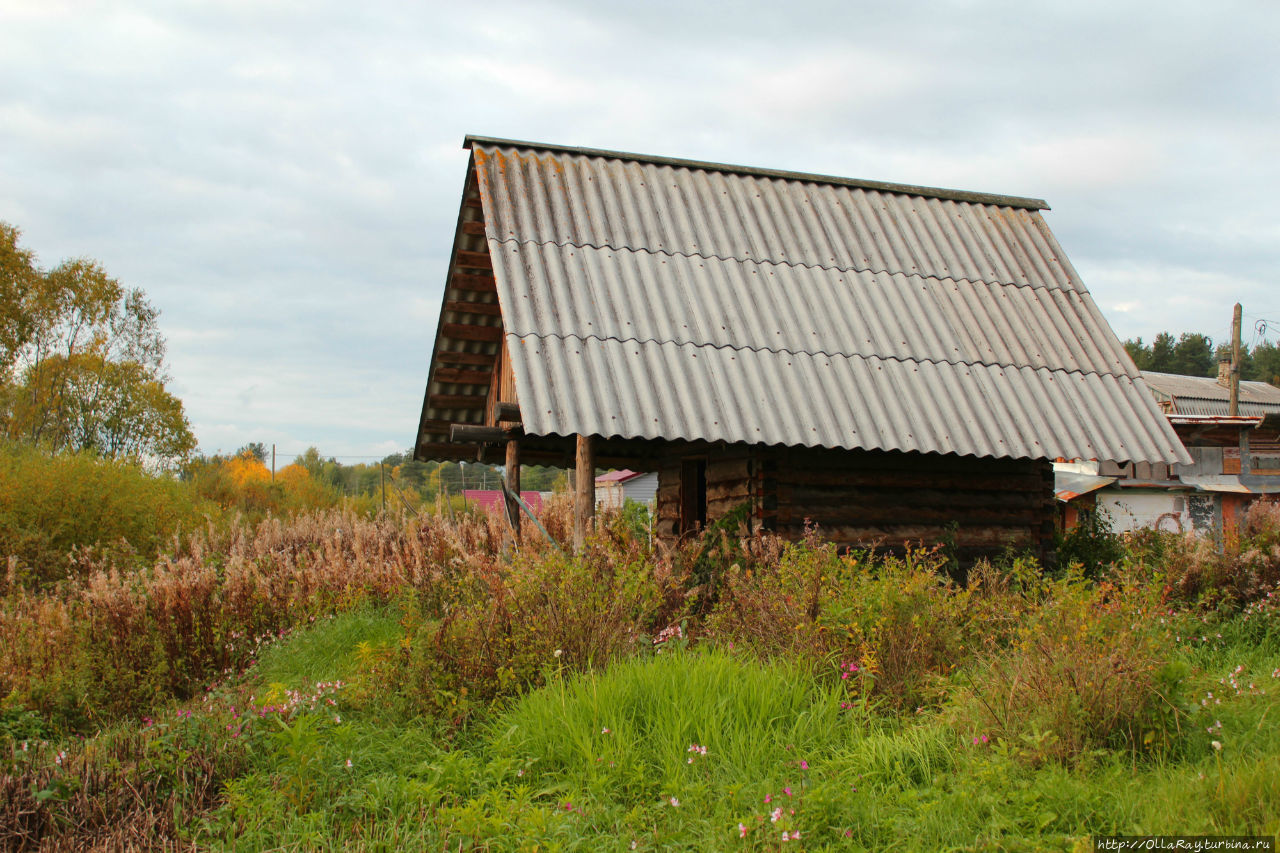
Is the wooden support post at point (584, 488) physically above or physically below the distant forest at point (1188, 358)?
below

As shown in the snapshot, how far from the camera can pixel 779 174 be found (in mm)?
11656

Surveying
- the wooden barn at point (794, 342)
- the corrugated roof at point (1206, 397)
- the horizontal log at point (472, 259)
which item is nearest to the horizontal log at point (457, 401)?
the wooden barn at point (794, 342)

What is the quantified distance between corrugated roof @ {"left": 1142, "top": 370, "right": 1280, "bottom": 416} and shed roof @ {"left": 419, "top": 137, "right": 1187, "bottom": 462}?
30.6 meters

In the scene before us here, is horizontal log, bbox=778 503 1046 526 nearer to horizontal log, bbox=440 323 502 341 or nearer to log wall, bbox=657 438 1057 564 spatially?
log wall, bbox=657 438 1057 564

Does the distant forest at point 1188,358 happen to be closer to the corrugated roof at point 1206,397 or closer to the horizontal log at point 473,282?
the corrugated roof at point 1206,397

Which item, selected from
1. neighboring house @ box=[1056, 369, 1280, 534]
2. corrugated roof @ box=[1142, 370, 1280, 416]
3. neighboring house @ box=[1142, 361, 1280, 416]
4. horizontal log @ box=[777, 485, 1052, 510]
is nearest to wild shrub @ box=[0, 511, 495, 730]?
horizontal log @ box=[777, 485, 1052, 510]

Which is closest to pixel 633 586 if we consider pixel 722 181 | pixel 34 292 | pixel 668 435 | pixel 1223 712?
pixel 668 435

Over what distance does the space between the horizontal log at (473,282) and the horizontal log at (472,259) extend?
16 centimetres

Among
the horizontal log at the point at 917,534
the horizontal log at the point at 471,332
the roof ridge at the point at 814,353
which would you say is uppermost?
the horizontal log at the point at 471,332

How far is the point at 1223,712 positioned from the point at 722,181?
8286mm

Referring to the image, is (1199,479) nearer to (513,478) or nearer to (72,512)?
(513,478)

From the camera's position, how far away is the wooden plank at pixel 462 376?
494 inches

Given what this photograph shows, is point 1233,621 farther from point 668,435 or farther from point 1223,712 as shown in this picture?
point 668,435

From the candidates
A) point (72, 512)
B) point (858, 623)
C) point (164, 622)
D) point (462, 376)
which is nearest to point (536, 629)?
point (858, 623)
